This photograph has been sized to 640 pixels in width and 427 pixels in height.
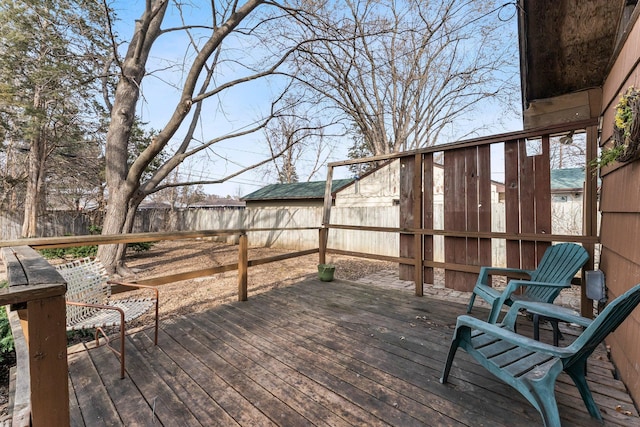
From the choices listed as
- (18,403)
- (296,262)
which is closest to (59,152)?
(296,262)

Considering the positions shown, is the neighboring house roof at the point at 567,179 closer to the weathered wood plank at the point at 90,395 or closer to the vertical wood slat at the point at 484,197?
the vertical wood slat at the point at 484,197

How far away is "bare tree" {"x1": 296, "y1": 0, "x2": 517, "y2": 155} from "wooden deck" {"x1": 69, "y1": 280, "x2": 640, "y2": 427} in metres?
7.93

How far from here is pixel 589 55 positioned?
279 cm

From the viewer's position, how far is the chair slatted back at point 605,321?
1281mm

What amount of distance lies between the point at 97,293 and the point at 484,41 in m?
13.3

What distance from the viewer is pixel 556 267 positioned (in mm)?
2625

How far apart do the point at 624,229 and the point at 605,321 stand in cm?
108

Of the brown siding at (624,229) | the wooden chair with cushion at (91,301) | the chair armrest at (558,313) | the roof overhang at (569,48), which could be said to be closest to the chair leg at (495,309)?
the chair armrest at (558,313)

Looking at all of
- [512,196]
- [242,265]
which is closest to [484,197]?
[512,196]

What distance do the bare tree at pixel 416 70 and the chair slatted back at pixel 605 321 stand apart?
8719mm

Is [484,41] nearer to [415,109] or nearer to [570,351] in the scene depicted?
[415,109]

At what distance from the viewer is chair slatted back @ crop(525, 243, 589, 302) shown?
2.47m

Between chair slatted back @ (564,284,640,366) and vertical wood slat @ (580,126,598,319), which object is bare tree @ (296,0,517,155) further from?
chair slatted back @ (564,284,640,366)

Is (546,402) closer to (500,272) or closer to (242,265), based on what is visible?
(500,272)
